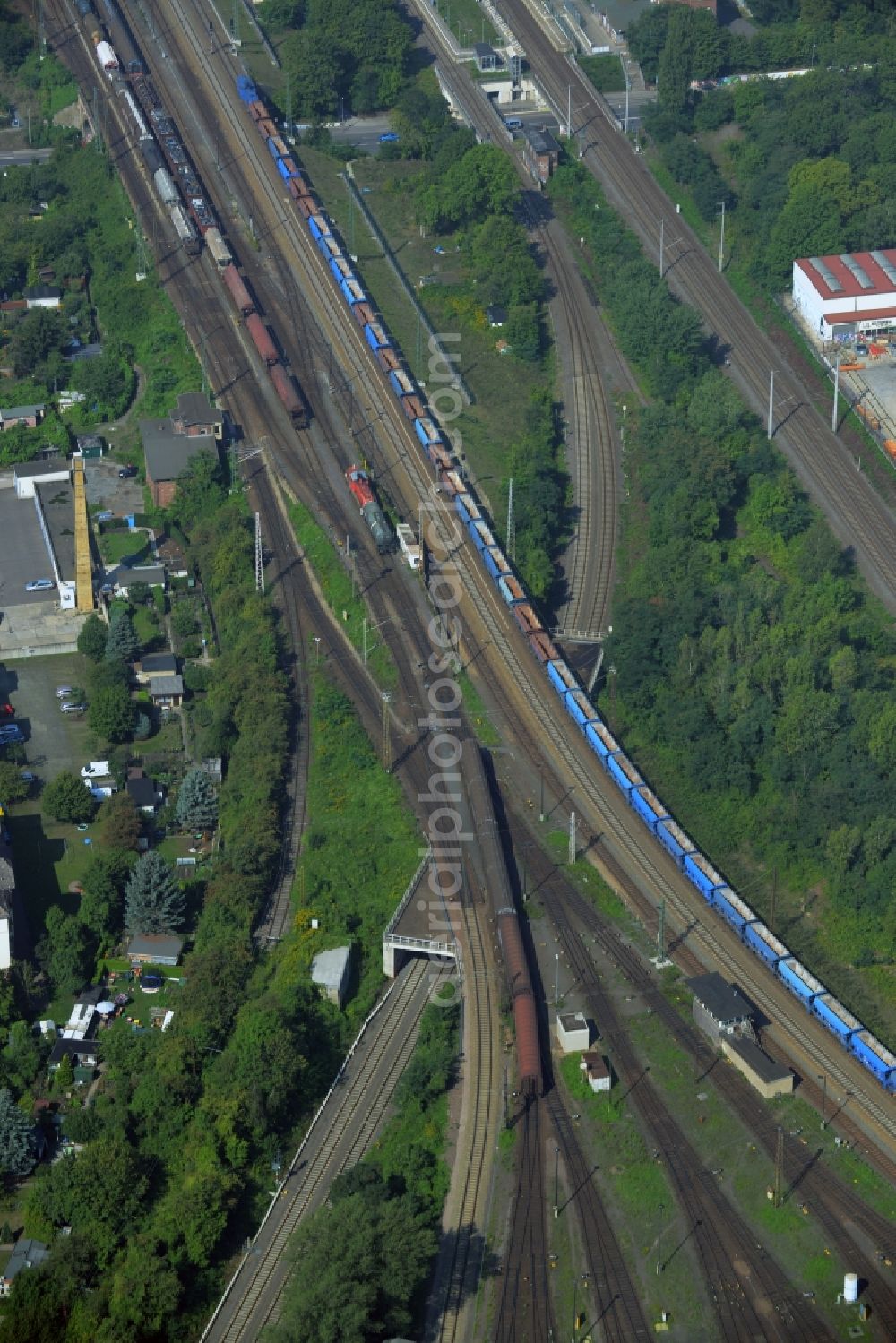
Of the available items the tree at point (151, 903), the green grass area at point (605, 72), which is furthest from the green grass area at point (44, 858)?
the green grass area at point (605, 72)

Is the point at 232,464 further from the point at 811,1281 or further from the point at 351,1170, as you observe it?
the point at 811,1281

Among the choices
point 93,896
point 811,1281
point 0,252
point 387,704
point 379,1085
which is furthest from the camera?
point 0,252

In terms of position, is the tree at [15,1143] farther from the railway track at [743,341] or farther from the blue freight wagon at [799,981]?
the railway track at [743,341]

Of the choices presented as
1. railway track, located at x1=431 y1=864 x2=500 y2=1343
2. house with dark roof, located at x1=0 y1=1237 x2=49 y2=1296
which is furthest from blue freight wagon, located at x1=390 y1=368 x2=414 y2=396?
house with dark roof, located at x1=0 y1=1237 x2=49 y2=1296

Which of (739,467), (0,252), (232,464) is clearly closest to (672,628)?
(739,467)

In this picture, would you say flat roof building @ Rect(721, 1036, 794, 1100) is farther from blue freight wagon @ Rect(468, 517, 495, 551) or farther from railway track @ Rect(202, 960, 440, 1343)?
blue freight wagon @ Rect(468, 517, 495, 551)

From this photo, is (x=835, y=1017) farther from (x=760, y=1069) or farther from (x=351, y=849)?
(x=351, y=849)
